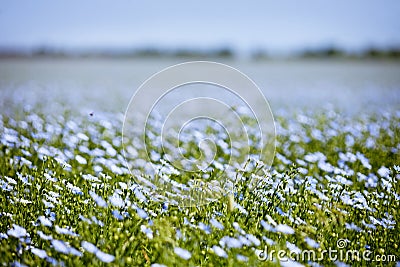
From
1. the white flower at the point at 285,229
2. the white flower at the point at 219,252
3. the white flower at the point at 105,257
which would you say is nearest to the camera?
the white flower at the point at 105,257

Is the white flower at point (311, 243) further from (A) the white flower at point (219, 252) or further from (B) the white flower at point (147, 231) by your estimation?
(B) the white flower at point (147, 231)

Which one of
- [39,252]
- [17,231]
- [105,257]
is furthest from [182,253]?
[17,231]

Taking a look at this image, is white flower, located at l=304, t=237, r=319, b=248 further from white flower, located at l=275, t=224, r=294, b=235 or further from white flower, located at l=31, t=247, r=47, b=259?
white flower, located at l=31, t=247, r=47, b=259

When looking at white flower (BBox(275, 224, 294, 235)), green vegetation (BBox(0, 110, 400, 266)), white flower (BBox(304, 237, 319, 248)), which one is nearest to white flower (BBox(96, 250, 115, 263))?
green vegetation (BBox(0, 110, 400, 266))

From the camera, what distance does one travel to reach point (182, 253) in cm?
243

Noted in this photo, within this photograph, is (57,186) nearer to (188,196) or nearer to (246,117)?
(188,196)

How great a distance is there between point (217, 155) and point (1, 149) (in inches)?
66.9

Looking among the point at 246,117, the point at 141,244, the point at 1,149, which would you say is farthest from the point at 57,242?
the point at 246,117

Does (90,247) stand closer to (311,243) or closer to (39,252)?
(39,252)

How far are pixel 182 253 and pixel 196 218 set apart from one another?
1.73ft

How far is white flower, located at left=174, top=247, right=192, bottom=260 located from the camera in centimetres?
241

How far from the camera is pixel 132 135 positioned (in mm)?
4879

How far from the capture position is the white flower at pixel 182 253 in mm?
2408

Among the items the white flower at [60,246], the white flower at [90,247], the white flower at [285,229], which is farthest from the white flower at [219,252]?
the white flower at [60,246]
